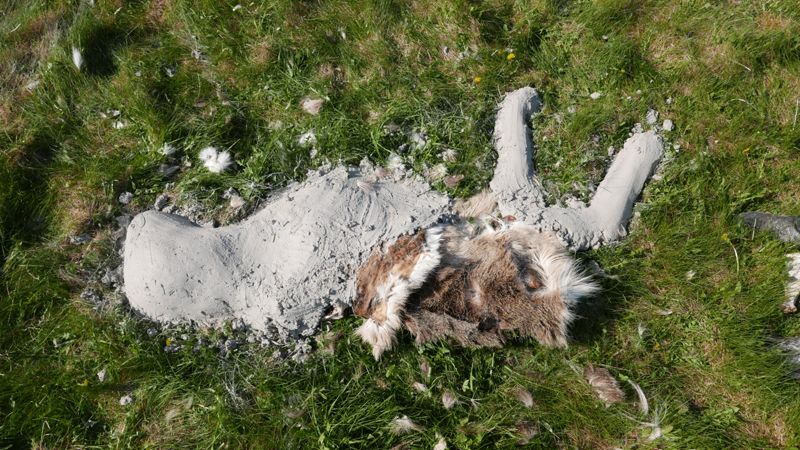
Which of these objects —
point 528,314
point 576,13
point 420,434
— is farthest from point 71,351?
point 576,13

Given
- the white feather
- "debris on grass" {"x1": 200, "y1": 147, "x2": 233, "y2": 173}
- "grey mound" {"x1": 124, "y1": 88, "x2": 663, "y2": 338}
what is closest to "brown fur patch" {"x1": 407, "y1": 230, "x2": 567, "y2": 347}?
"grey mound" {"x1": 124, "y1": 88, "x2": 663, "y2": 338}

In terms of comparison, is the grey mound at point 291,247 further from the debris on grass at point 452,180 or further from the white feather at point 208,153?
the white feather at point 208,153

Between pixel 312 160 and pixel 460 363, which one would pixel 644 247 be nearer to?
pixel 460 363

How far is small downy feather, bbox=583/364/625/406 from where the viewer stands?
2.99 metres

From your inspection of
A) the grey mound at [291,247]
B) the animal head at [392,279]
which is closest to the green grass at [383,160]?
the grey mound at [291,247]

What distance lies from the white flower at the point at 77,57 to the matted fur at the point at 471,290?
272cm

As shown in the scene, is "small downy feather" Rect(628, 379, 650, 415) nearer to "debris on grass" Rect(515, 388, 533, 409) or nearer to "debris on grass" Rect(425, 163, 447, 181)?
"debris on grass" Rect(515, 388, 533, 409)

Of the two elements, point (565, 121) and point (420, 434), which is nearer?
point (420, 434)

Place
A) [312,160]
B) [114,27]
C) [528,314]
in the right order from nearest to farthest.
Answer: [528,314], [312,160], [114,27]

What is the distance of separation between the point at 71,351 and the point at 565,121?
11.9 ft

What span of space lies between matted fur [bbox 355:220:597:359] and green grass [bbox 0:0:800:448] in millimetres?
442

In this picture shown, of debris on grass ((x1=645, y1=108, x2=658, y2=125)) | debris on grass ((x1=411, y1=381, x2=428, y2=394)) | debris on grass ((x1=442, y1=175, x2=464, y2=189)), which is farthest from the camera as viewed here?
debris on grass ((x1=645, y1=108, x2=658, y2=125))

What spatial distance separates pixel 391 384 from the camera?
123 inches

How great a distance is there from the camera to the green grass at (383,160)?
9.96 feet
